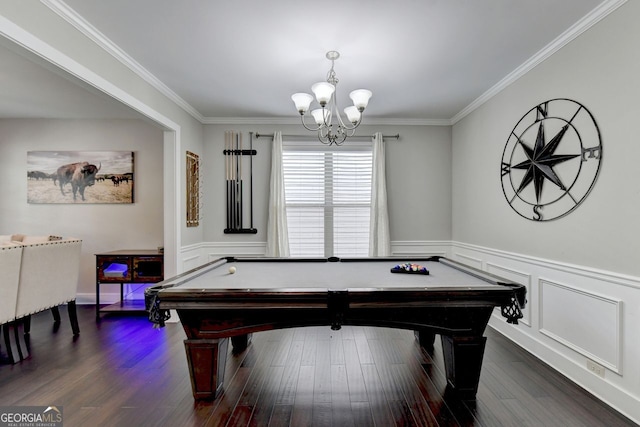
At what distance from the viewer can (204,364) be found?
204cm

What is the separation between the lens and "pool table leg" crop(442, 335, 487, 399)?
81.5 inches

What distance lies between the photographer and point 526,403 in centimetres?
202

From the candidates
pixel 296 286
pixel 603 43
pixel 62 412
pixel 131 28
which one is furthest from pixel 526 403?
pixel 131 28

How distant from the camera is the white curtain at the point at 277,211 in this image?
169 inches

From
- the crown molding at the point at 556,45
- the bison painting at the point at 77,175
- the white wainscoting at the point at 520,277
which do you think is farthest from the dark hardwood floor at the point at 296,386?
the crown molding at the point at 556,45

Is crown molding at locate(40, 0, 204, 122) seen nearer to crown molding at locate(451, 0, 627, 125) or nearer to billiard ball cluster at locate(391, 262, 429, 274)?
billiard ball cluster at locate(391, 262, 429, 274)

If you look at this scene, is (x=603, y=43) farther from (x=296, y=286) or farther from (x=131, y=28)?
(x=131, y=28)

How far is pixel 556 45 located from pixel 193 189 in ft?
13.0

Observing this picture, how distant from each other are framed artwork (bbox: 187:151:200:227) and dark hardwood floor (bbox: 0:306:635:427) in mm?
1479

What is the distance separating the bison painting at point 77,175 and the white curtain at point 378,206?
3817mm

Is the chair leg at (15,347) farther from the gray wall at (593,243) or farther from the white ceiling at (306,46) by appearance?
the gray wall at (593,243)

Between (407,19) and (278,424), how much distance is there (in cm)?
272

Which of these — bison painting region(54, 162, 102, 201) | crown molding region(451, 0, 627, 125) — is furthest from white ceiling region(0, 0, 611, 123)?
bison painting region(54, 162, 102, 201)

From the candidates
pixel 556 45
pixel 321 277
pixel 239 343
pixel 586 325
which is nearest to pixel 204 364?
pixel 239 343
